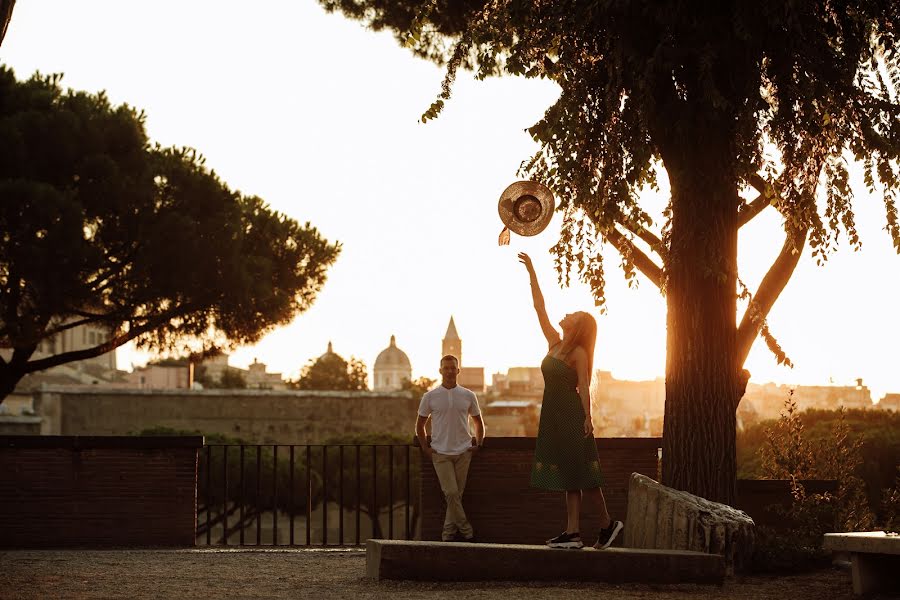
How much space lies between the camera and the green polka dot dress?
23.1ft

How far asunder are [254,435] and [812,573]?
138 feet

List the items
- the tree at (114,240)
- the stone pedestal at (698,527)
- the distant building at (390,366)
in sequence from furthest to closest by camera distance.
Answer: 1. the distant building at (390,366)
2. the tree at (114,240)
3. the stone pedestal at (698,527)

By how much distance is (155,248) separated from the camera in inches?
889

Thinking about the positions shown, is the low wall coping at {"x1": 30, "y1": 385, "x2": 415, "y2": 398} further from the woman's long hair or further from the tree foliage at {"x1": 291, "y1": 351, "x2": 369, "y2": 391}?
the tree foliage at {"x1": 291, "y1": 351, "x2": 369, "y2": 391}

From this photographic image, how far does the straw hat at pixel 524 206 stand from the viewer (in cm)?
861

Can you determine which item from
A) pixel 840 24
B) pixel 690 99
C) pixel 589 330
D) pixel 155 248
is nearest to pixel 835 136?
pixel 840 24

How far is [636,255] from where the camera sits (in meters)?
9.33

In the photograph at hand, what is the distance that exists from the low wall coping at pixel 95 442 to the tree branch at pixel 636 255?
4.08 metres

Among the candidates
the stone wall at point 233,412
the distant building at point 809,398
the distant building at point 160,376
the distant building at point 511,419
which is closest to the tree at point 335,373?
the distant building at point 160,376

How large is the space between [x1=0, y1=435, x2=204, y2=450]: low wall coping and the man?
2.11 m

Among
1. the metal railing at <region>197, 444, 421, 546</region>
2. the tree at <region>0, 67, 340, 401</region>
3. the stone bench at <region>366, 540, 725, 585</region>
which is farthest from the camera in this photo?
the metal railing at <region>197, 444, 421, 546</region>

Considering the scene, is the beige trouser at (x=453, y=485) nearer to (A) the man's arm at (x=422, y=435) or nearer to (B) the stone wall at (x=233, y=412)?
(A) the man's arm at (x=422, y=435)

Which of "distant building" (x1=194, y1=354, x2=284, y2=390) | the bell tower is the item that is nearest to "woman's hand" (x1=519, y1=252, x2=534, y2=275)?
"distant building" (x1=194, y1=354, x2=284, y2=390)

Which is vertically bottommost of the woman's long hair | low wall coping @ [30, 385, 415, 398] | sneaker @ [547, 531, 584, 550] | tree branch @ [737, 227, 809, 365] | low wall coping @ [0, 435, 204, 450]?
sneaker @ [547, 531, 584, 550]
